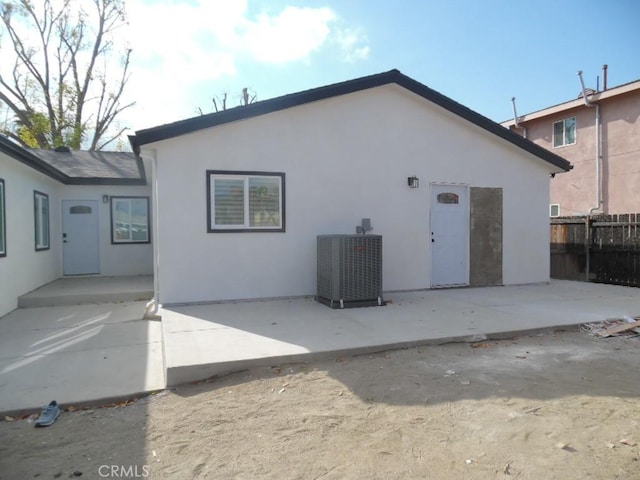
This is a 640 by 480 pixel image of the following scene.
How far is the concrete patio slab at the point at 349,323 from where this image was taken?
437cm

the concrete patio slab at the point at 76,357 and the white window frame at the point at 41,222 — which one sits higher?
the white window frame at the point at 41,222

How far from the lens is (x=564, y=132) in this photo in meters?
16.2

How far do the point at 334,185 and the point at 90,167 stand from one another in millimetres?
8027

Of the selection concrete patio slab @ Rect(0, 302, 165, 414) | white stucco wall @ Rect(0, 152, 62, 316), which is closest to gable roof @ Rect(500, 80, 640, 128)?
concrete patio slab @ Rect(0, 302, 165, 414)

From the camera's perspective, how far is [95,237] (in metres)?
11.0

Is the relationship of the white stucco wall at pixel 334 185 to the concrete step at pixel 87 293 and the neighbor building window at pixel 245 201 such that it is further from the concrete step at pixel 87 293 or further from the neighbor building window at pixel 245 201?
the concrete step at pixel 87 293

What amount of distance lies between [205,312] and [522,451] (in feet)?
15.9

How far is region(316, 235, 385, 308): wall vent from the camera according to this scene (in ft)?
21.8

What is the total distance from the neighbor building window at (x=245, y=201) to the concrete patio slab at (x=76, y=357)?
6.72ft

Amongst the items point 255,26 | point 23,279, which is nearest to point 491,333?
point 23,279

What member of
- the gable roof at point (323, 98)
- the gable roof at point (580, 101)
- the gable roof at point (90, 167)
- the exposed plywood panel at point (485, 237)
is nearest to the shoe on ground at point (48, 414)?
the gable roof at point (323, 98)

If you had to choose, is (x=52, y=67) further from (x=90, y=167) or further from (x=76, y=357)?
(x=76, y=357)

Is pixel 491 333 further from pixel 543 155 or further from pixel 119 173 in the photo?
pixel 119 173

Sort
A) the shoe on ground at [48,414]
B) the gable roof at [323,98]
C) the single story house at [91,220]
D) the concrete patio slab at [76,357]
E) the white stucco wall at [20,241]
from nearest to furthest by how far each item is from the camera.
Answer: the shoe on ground at [48,414] < the concrete patio slab at [76,357] < the gable roof at [323,98] < the white stucco wall at [20,241] < the single story house at [91,220]
